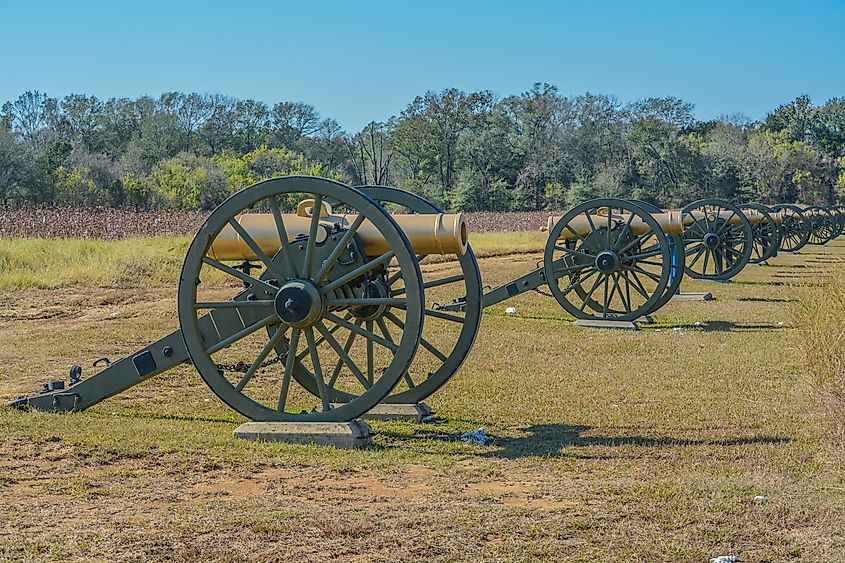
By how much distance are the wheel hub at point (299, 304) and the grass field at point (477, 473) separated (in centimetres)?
87

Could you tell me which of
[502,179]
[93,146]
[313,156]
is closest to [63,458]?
[502,179]

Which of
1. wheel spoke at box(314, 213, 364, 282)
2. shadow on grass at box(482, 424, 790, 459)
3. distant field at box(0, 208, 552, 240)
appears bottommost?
shadow on grass at box(482, 424, 790, 459)

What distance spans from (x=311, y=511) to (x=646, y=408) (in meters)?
4.60

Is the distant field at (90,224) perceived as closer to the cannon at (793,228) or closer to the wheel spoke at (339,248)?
the cannon at (793,228)

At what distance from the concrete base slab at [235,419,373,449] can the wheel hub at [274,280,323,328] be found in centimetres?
69

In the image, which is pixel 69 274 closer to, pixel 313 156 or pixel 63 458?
pixel 63 458

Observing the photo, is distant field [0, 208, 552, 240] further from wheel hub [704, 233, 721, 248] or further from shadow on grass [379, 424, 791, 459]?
shadow on grass [379, 424, 791, 459]

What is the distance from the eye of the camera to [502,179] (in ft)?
230

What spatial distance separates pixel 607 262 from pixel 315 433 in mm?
9542

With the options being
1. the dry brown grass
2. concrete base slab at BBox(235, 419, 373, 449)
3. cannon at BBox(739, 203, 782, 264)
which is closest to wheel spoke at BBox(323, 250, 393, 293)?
concrete base slab at BBox(235, 419, 373, 449)

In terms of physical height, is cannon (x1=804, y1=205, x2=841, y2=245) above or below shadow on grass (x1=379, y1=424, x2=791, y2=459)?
above

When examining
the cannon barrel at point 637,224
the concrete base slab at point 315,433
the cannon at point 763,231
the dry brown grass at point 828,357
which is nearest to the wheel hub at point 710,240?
the cannon at point 763,231

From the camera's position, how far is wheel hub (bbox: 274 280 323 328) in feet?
25.8

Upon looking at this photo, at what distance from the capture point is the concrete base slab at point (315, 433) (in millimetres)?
7836
